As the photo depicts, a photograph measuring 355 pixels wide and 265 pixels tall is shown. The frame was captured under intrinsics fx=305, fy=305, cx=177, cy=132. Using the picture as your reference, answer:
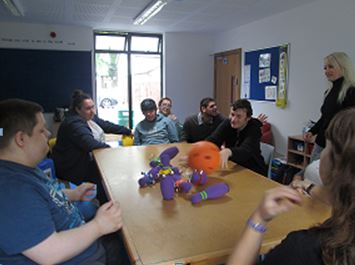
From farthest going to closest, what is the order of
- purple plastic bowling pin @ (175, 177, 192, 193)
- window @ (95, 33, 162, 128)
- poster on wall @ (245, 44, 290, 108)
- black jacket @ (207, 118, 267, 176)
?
window @ (95, 33, 162, 128)
poster on wall @ (245, 44, 290, 108)
black jacket @ (207, 118, 267, 176)
purple plastic bowling pin @ (175, 177, 192, 193)

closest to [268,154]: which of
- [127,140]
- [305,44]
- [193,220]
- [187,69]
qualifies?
[193,220]

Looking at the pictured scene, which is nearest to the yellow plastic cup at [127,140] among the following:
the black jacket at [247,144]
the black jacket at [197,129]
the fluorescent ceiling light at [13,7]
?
the black jacket at [197,129]

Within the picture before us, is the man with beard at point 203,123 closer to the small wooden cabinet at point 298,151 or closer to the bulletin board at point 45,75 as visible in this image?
the small wooden cabinet at point 298,151

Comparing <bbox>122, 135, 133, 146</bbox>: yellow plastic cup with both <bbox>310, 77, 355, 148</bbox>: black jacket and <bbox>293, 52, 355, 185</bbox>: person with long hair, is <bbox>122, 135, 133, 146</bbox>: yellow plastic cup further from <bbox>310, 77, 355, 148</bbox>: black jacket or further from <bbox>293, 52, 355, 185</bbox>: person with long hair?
<bbox>310, 77, 355, 148</bbox>: black jacket

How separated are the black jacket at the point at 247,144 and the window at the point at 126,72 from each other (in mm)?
4026

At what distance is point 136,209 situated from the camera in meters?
1.44

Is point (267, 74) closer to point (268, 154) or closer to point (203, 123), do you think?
point (203, 123)

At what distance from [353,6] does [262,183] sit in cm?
287

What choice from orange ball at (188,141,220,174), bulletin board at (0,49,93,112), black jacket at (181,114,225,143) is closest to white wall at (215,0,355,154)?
black jacket at (181,114,225,143)

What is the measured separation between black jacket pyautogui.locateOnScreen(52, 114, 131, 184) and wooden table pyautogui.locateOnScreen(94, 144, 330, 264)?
84cm

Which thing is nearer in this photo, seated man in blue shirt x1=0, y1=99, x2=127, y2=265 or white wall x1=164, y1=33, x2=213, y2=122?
seated man in blue shirt x1=0, y1=99, x2=127, y2=265

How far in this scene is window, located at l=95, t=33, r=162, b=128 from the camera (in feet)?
20.0

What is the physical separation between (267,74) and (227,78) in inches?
52.7

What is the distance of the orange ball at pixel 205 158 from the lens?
1.81 meters
